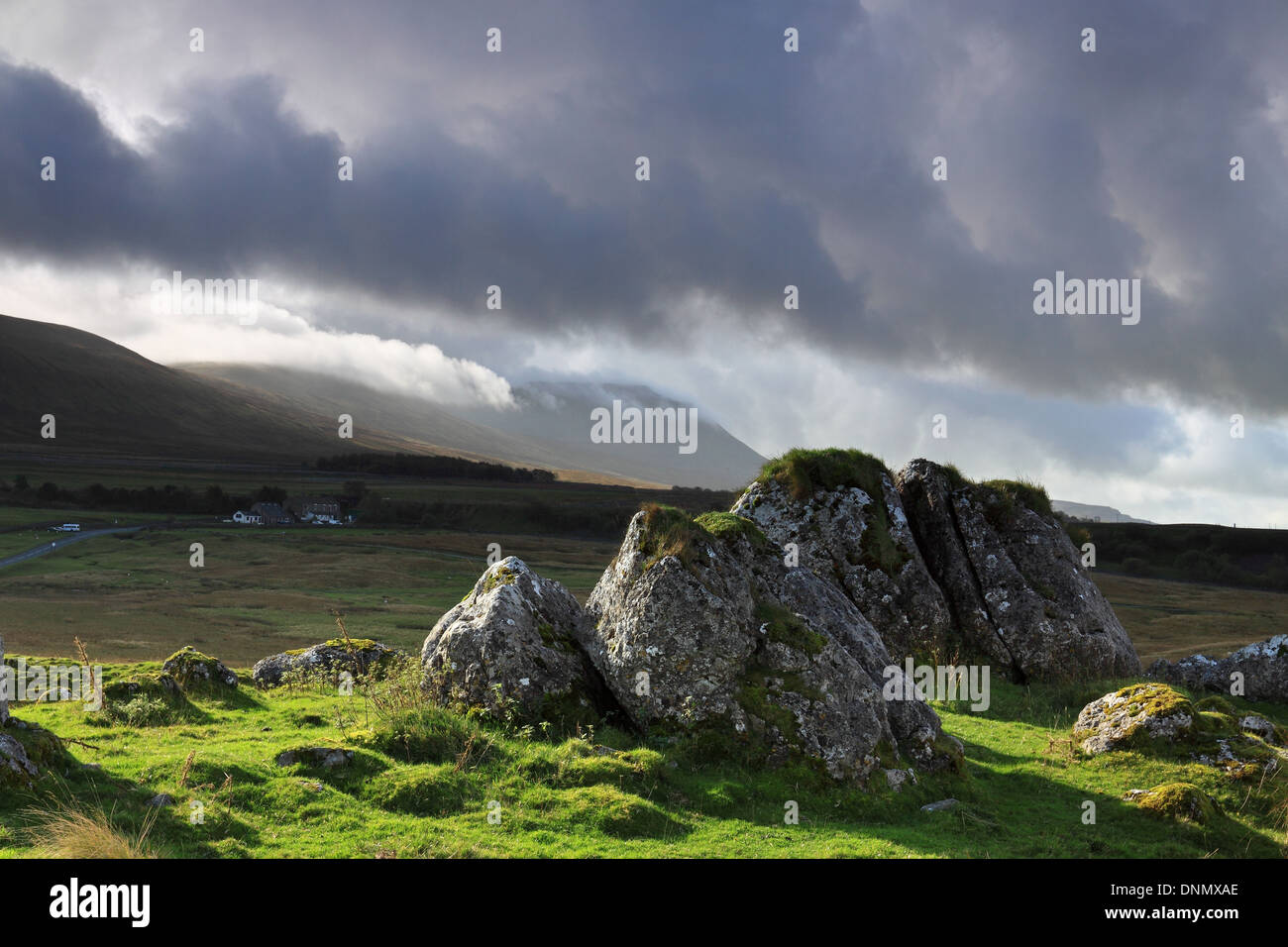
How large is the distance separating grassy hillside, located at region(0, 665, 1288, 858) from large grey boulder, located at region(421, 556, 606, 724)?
0.58m

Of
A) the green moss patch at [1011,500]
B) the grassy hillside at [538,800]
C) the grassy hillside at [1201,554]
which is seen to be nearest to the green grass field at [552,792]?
→ the grassy hillside at [538,800]

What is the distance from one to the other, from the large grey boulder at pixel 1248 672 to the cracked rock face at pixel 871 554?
7.00m

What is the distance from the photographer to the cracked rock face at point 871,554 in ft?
74.2

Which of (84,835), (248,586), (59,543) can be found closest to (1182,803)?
(84,835)

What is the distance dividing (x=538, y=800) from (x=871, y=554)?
14.9m

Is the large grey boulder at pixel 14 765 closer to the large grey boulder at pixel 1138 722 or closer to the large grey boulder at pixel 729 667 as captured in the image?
the large grey boulder at pixel 729 667

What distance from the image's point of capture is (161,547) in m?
106

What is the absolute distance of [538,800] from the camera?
37.0 ft

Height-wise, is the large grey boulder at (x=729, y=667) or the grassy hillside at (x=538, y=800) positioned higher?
the large grey boulder at (x=729, y=667)

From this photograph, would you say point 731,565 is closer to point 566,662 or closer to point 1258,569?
point 566,662

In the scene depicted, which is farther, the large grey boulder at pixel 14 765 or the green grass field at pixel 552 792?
the large grey boulder at pixel 14 765

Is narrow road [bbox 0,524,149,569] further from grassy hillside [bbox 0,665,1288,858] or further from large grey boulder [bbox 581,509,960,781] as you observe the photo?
large grey boulder [bbox 581,509,960,781]
